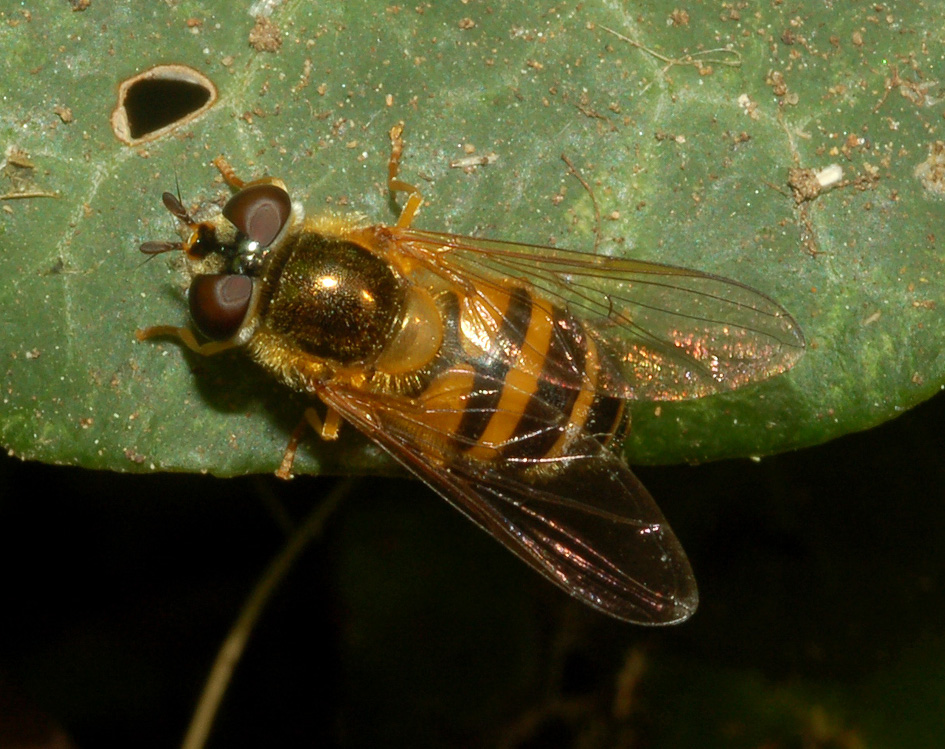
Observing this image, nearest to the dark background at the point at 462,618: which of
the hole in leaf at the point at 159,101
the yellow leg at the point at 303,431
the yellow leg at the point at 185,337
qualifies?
the yellow leg at the point at 303,431

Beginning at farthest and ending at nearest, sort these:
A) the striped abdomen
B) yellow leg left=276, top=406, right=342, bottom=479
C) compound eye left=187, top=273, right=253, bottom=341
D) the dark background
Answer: the dark background < yellow leg left=276, top=406, right=342, bottom=479 < the striped abdomen < compound eye left=187, top=273, right=253, bottom=341

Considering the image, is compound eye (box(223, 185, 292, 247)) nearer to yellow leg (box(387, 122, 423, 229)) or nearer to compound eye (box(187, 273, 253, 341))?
compound eye (box(187, 273, 253, 341))

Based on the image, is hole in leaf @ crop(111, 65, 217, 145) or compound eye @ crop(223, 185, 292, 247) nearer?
compound eye @ crop(223, 185, 292, 247)

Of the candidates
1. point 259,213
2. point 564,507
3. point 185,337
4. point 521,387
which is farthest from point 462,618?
point 259,213

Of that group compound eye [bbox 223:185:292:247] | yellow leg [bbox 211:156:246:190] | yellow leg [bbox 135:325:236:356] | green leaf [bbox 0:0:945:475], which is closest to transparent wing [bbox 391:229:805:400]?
green leaf [bbox 0:0:945:475]

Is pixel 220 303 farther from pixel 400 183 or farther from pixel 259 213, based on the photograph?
pixel 400 183

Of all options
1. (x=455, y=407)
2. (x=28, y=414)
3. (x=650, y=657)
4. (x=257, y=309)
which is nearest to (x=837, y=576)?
(x=650, y=657)

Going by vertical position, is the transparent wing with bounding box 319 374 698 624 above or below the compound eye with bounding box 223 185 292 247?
below
